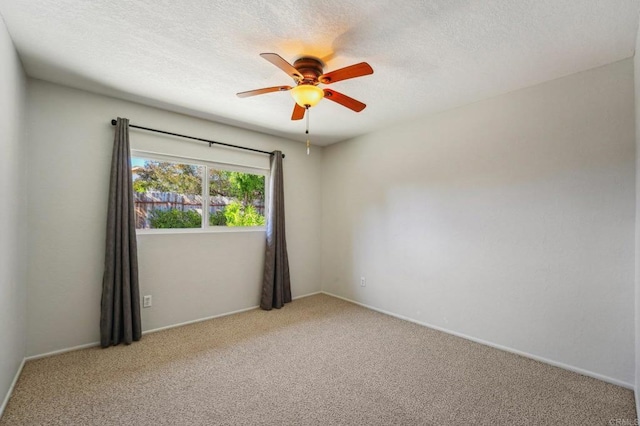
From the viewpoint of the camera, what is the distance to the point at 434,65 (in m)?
2.25

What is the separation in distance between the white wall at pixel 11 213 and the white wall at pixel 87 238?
0.17 metres

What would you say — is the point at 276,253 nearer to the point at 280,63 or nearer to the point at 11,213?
the point at 11,213

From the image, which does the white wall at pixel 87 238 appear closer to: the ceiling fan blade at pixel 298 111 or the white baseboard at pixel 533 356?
A: the ceiling fan blade at pixel 298 111

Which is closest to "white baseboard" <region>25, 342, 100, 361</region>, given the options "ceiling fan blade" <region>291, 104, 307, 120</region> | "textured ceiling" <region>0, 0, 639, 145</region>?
"textured ceiling" <region>0, 0, 639, 145</region>

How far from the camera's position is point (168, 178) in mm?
3297

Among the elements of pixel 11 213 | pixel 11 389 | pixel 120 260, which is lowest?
pixel 11 389

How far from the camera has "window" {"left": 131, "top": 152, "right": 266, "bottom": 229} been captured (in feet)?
10.3

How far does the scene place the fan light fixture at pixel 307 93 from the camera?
2049mm

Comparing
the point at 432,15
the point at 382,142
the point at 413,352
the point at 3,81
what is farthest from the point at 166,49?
the point at 413,352

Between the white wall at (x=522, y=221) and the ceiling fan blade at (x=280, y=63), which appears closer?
the ceiling fan blade at (x=280, y=63)

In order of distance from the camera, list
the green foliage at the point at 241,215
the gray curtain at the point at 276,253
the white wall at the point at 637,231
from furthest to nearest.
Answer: the gray curtain at the point at 276,253, the green foliage at the point at 241,215, the white wall at the point at 637,231

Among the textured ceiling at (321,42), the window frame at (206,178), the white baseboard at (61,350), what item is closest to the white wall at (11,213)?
the white baseboard at (61,350)

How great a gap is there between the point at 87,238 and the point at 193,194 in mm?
1108

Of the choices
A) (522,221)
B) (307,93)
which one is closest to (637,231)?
(522,221)
